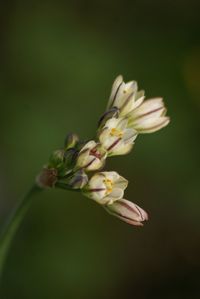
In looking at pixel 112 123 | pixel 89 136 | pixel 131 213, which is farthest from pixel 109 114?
pixel 89 136

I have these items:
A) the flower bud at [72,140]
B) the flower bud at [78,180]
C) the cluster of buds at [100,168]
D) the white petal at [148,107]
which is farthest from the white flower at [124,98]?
the flower bud at [78,180]

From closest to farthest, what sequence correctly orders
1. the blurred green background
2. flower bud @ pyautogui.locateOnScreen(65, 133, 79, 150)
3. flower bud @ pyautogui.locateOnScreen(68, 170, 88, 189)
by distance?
1. flower bud @ pyautogui.locateOnScreen(68, 170, 88, 189)
2. flower bud @ pyautogui.locateOnScreen(65, 133, 79, 150)
3. the blurred green background

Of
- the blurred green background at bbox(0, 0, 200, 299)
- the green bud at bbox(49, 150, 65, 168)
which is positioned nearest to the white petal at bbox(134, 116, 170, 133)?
the green bud at bbox(49, 150, 65, 168)

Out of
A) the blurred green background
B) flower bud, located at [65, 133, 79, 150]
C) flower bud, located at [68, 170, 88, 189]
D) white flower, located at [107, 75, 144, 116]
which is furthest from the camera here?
the blurred green background

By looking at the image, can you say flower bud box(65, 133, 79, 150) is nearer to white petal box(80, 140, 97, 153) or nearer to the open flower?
white petal box(80, 140, 97, 153)

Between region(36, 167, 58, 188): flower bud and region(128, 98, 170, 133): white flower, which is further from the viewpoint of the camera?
region(128, 98, 170, 133): white flower

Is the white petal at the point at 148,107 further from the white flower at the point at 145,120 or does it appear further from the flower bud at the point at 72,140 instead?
the flower bud at the point at 72,140

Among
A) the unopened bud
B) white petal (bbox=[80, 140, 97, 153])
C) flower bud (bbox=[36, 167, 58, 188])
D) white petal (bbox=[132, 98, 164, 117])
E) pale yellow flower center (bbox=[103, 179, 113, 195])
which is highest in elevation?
white petal (bbox=[132, 98, 164, 117])

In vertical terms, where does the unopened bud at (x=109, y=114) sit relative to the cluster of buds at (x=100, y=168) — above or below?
above
